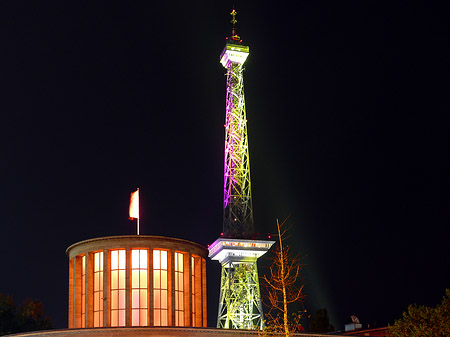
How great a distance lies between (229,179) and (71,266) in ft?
262

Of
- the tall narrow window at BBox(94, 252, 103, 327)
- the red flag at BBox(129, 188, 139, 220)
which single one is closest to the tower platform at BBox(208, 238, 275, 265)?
the red flag at BBox(129, 188, 139, 220)

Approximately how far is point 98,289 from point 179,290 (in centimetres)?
625

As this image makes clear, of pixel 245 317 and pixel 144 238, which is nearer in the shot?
pixel 144 238

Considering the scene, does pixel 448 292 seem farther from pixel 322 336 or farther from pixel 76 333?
pixel 76 333

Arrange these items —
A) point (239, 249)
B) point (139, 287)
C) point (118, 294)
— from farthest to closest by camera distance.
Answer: point (239, 249) → point (139, 287) → point (118, 294)

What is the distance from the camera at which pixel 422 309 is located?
173 ft

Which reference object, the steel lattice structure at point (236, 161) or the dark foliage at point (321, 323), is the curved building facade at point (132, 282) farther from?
the steel lattice structure at point (236, 161)

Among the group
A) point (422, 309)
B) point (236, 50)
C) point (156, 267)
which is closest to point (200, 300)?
point (156, 267)

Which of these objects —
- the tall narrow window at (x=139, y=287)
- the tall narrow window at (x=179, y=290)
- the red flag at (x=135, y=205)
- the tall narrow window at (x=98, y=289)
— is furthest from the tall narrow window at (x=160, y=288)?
the red flag at (x=135, y=205)

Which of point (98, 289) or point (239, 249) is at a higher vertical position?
point (239, 249)

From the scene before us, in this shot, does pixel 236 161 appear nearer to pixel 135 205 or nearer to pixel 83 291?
pixel 135 205

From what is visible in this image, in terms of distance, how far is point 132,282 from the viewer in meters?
55.6

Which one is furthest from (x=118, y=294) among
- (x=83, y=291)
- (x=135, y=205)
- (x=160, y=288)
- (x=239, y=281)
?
(x=239, y=281)

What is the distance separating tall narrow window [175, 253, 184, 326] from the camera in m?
57.5
